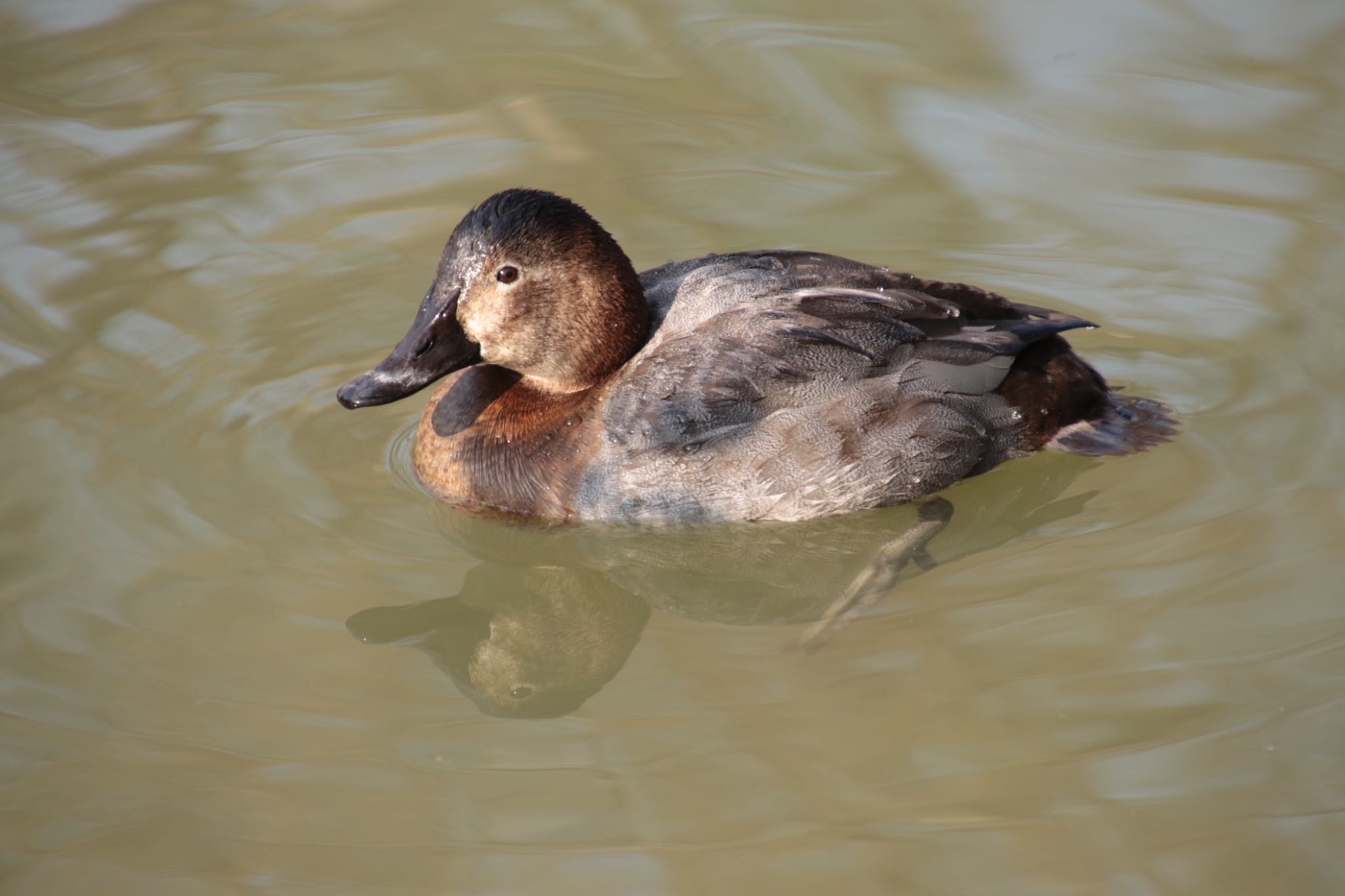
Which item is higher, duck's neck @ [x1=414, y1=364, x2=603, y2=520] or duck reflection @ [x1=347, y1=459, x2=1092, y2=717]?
duck's neck @ [x1=414, y1=364, x2=603, y2=520]

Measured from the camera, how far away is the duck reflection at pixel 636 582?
14.8 ft

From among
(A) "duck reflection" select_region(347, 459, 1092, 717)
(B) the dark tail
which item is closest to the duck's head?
(A) "duck reflection" select_region(347, 459, 1092, 717)

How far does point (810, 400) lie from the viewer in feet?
15.7

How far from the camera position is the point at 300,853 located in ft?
12.3

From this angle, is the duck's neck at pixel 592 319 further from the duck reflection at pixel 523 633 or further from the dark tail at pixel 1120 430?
the dark tail at pixel 1120 430

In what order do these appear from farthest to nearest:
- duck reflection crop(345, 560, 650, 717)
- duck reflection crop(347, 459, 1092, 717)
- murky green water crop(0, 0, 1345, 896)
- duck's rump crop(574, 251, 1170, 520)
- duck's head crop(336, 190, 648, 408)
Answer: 1. duck's head crop(336, 190, 648, 408)
2. duck's rump crop(574, 251, 1170, 520)
3. duck reflection crop(347, 459, 1092, 717)
4. duck reflection crop(345, 560, 650, 717)
5. murky green water crop(0, 0, 1345, 896)

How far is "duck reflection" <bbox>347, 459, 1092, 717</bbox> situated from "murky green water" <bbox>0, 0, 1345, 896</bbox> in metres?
0.02

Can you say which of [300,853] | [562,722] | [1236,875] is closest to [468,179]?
[562,722]

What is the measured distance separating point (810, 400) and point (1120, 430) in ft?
4.13

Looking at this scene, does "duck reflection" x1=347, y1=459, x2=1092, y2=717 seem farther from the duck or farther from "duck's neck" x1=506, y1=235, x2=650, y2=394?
"duck's neck" x1=506, y1=235, x2=650, y2=394

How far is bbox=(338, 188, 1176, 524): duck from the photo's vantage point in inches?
189

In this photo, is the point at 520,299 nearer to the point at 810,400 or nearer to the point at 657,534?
the point at 657,534

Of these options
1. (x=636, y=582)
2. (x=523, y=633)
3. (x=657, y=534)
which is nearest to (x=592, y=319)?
(x=657, y=534)

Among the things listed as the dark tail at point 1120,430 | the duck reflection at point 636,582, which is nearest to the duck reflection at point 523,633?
the duck reflection at point 636,582
